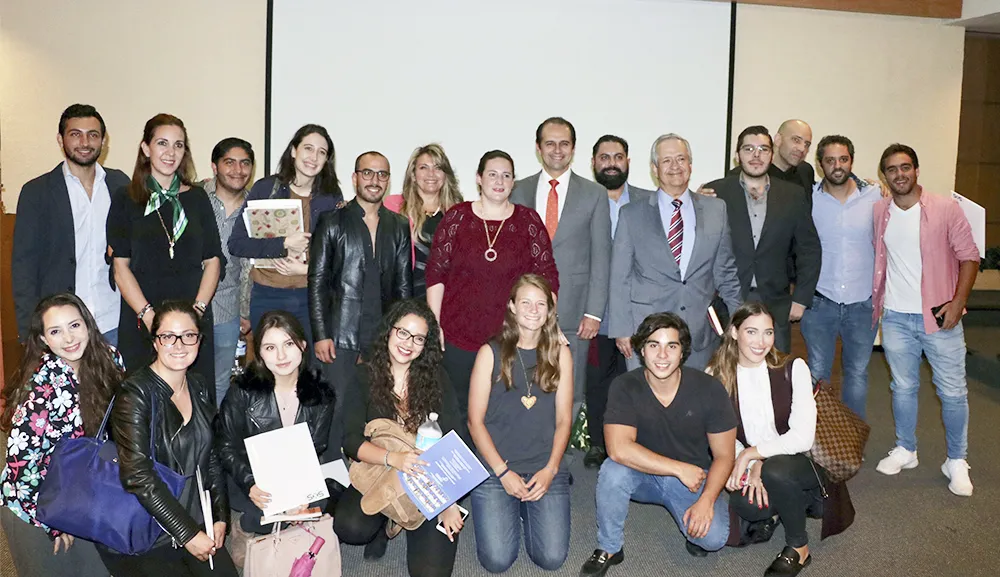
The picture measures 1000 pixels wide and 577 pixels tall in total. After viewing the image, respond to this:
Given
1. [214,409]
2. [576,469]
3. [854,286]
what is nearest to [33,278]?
[214,409]

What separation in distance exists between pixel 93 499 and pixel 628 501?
2004 millimetres

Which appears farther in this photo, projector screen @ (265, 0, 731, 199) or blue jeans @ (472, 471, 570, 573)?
projector screen @ (265, 0, 731, 199)

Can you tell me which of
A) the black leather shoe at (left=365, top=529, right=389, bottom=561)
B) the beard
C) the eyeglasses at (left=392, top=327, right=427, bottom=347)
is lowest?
the black leather shoe at (left=365, top=529, right=389, bottom=561)

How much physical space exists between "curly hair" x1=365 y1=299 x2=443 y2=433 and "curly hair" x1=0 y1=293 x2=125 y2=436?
3.18 ft

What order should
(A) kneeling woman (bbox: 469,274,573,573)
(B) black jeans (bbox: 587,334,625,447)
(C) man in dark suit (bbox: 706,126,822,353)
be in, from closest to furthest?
(A) kneeling woman (bbox: 469,274,573,573)
(C) man in dark suit (bbox: 706,126,822,353)
(B) black jeans (bbox: 587,334,625,447)

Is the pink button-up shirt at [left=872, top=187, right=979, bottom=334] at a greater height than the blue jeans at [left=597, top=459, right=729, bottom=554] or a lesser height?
greater

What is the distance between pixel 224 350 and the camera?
13.7 ft

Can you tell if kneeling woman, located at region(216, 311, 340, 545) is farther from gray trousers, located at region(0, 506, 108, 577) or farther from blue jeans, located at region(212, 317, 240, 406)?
blue jeans, located at region(212, 317, 240, 406)

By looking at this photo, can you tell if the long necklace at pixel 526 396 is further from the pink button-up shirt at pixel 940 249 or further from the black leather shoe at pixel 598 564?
the pink button-up shirt at pixel 940 249

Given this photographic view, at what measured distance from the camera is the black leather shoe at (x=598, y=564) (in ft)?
10.6

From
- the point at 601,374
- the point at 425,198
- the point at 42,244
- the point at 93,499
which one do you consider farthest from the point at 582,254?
the point at 42,244

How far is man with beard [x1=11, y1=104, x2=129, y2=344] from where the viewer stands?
12.2 feet

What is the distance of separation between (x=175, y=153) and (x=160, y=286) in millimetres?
627

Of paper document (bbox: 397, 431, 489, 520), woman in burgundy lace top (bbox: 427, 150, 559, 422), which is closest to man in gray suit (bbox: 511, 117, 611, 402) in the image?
woman in burgundy lace top (bbox: 427, 150, 559, 422)
